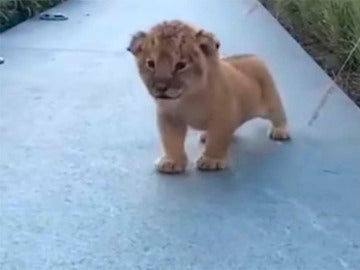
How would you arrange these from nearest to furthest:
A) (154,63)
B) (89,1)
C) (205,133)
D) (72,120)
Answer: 1. (154,63)
2. (205,133)
3. (72,120)
4. (89,1)

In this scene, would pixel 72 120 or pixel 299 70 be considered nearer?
pixel 72 120

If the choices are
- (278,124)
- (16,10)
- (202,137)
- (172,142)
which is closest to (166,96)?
(172,142)

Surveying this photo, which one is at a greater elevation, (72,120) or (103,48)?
(72,120)

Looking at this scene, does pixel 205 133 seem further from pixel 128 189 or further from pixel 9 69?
pixel 9 69

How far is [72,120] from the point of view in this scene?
158 inches

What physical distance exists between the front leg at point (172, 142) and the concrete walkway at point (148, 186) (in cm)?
5

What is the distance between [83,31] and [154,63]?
348 cm

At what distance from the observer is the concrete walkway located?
8.71 feet

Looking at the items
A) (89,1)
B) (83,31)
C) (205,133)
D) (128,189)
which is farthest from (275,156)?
(89,1)

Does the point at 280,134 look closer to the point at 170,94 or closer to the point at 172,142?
the point at 172,142

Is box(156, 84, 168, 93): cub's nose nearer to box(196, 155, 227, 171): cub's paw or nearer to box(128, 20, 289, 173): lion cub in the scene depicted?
box(128, 20, 289, 173): lion cub

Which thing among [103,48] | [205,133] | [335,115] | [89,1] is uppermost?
[205,133]

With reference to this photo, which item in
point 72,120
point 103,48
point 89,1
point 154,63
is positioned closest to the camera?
point 154,63

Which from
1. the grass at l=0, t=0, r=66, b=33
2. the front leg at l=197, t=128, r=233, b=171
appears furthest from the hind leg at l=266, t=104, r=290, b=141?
the grass at l=0, t=0, r=66, b=33
